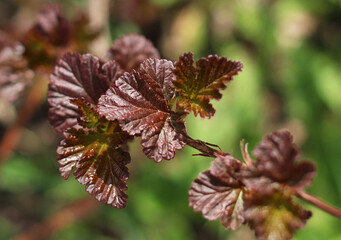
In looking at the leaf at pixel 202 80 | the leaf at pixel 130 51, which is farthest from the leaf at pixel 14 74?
the leaf at pixel 202 80

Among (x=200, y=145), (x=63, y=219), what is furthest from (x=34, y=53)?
(x=63, y=219)

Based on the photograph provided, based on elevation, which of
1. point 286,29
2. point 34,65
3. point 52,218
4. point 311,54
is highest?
point 286,29

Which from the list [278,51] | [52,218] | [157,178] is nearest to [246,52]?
[278,51]

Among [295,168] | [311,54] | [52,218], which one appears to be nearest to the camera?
[295,168]

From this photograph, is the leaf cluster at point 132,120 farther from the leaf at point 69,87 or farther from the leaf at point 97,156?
the leaf at point 69,87

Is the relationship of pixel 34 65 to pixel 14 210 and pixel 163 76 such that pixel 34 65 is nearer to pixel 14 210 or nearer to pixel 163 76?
pixel 163 76

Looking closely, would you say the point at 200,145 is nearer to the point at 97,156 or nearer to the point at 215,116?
the point at 97,156
